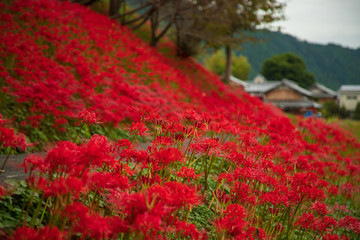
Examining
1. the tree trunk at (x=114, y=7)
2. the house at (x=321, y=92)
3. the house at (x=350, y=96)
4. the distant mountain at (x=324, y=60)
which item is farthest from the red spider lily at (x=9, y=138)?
the distant mountain at (x=324, y=60)

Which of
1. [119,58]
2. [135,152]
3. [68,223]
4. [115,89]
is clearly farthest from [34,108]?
[119,58]

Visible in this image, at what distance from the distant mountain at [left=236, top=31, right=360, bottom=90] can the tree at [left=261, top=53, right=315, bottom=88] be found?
79.7 metres

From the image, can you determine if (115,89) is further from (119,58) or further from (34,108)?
(119,58)

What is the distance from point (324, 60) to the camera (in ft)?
601

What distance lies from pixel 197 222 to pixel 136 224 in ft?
6.07

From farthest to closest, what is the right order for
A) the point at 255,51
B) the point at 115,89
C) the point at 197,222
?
the point at 255,51 → the point at 115,89 → the point at 197,222

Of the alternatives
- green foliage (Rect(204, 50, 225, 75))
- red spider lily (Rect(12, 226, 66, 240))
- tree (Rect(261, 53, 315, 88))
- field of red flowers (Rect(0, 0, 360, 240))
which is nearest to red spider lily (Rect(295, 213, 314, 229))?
field of red flowers (Rect(0, 0, 360, 240))

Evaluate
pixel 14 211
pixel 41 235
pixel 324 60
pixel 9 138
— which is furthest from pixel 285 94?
pixel 324 60

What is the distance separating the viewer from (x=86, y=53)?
9648 mm

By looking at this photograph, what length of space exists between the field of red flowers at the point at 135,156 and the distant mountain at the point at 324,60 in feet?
488

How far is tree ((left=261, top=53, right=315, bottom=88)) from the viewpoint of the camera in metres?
69.2

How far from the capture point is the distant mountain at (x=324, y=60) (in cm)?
15725

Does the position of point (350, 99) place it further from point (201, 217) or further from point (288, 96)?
point (201, 217)

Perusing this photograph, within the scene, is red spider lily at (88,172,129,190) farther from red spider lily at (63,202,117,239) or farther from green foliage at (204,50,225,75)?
green foliage at (204,50,225,75)
